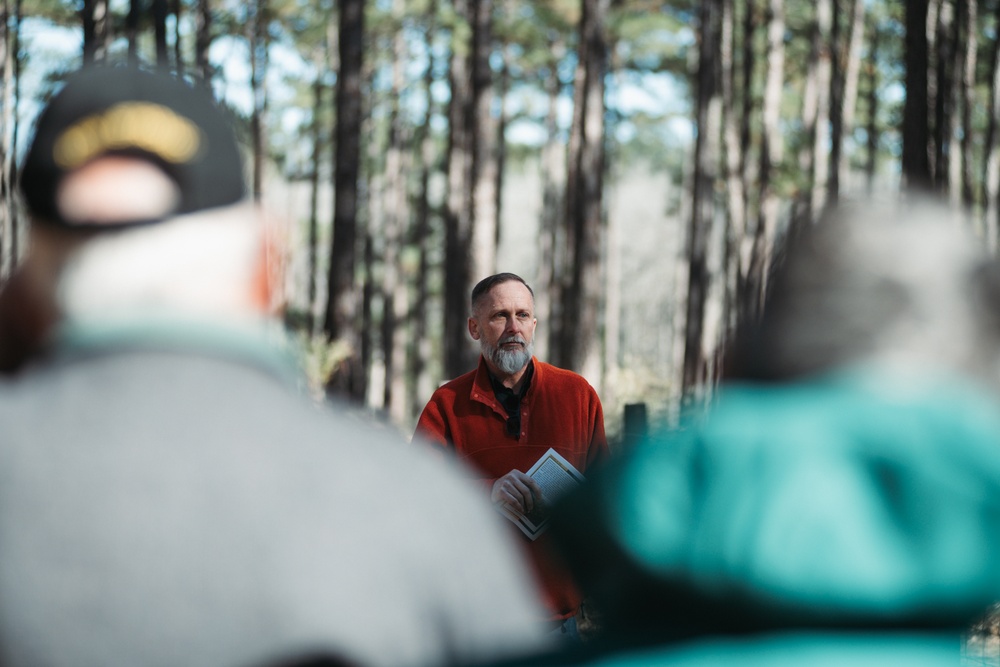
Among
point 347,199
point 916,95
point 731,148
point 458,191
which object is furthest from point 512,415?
point 458,191

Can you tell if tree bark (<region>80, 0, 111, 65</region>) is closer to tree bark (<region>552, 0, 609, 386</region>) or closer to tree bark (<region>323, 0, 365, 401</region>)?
tree bark (<region>323, 0, 365, 401</region>)

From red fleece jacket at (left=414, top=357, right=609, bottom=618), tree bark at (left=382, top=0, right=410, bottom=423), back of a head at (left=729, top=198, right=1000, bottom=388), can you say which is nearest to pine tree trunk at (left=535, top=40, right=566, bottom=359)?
tree bark at (left=382, top=0, right=410, bottom=423)

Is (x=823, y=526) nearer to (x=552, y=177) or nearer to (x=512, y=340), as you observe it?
(x=512, y=340)

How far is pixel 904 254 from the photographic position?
1.62 metres

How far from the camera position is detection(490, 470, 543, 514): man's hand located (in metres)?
3.64

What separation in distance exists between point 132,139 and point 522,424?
9.82 feet

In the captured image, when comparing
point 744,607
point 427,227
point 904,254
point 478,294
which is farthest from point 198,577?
point 427,227

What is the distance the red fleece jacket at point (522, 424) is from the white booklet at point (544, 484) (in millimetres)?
276

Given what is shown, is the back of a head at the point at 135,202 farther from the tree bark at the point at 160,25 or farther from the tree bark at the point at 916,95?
the tree bark at the point at 160,25

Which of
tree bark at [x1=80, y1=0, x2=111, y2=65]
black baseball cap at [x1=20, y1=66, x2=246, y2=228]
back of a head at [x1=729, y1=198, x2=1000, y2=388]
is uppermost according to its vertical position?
tree bark at [x1=80, y1=0, x2=111, y2=65]

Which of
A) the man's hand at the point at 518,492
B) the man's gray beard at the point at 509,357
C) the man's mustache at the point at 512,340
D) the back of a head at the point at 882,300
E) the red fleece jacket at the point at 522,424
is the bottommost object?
the man's hand at the point at 518,492

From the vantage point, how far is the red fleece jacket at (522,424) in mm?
4199

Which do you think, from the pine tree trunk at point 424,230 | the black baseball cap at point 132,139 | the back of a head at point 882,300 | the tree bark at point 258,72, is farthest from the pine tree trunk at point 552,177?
the black baseball cap at point 132,139

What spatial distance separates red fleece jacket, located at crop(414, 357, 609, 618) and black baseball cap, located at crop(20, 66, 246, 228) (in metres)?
2.73
